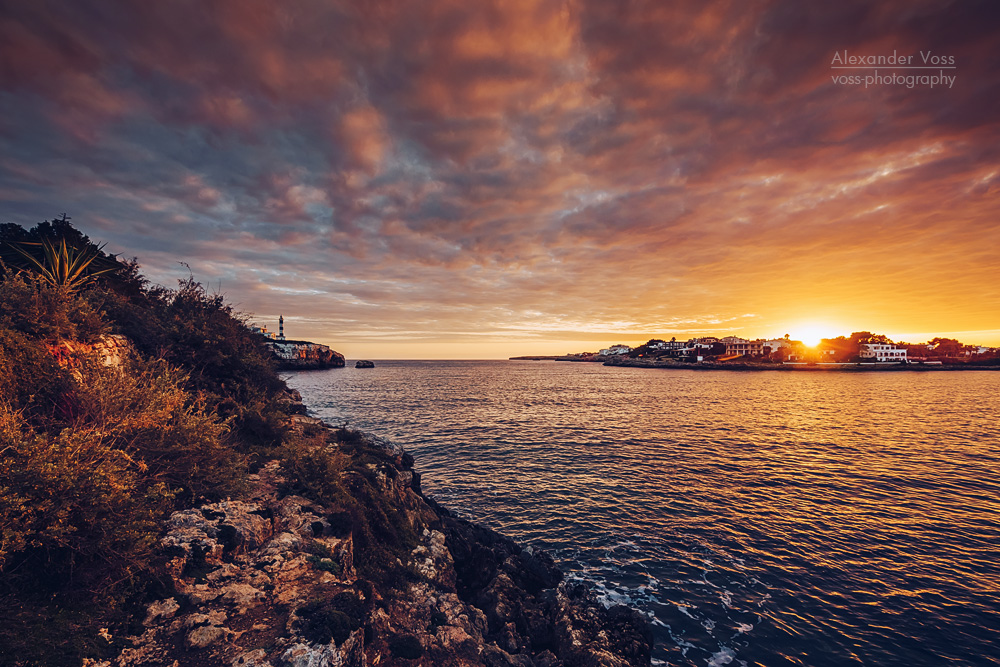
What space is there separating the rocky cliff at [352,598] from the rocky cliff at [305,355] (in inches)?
6034

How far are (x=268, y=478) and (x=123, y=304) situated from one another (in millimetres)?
9960

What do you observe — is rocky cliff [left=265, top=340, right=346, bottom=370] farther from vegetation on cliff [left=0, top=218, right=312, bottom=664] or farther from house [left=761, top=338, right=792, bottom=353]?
house [left=761, top=338, right=792, bottom=353]

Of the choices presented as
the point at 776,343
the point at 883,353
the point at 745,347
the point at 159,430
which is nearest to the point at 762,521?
the point at 159,430

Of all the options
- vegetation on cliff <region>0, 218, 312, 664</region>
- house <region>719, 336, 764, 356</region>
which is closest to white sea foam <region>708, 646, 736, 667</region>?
vegetation on cliff <region>0, 218, 312, 664</region>

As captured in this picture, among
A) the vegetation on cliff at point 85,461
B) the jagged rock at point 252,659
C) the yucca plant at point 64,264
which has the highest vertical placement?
the yucca plant at point 64,264

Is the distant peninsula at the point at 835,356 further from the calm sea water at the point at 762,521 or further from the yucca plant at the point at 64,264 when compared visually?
the yucca plant at the point at 64,264

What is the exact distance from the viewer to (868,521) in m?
17.5

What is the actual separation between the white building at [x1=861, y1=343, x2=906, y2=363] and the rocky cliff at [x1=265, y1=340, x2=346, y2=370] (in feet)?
859

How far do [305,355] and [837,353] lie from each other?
258243 mm

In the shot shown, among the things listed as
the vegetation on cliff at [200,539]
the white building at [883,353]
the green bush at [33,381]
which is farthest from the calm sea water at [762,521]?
the white building at [883,353]

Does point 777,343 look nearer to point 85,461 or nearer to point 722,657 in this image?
point 722,657

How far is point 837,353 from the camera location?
557 ft

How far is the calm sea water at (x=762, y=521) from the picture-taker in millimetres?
11047

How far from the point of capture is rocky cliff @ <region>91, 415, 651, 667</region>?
6410 mm
